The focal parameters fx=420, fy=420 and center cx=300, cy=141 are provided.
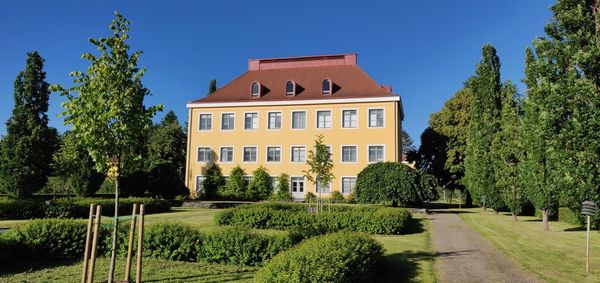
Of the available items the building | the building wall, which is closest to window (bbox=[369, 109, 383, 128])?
the building

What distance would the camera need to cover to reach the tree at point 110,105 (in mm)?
8109

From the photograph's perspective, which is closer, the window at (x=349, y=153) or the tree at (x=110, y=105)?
the tree at (x=110, y=105)

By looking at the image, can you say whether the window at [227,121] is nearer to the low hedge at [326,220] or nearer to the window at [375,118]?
the window at [375,118]

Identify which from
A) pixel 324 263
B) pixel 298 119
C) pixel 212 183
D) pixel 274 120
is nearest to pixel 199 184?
pixel 212 183

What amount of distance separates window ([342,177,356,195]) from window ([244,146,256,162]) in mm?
9597

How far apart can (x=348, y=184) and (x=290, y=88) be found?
455 inches

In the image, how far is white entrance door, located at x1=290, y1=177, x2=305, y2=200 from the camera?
41344 millimetres

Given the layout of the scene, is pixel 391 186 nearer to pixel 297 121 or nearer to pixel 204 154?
pixel 297 121

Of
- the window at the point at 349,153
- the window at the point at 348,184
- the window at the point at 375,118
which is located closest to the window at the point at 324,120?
the window at the point at 349,153

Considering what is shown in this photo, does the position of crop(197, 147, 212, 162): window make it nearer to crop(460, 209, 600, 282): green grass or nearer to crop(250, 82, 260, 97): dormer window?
crop(250, 82, 260, 97): dormer window

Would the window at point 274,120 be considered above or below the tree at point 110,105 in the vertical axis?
above

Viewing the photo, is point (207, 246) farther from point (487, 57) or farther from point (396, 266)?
point (487, 57)

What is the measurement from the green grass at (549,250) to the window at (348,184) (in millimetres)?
18974

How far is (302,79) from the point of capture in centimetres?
4509
